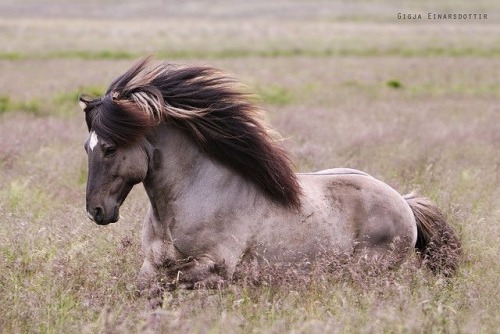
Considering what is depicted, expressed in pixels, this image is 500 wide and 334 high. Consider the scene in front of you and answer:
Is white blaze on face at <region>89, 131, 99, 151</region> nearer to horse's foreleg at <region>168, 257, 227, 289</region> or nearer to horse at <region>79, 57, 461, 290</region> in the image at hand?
horse at <region>79, 57, 461, 290</region>

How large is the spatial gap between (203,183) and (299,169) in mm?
4120

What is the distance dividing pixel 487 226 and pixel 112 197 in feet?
11.0

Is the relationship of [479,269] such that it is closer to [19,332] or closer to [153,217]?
[153,217]

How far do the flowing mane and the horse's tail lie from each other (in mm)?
1220

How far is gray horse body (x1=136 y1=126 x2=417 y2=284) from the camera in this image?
5.83 meters

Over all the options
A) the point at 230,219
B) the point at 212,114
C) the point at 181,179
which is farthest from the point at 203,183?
the point at 212,114

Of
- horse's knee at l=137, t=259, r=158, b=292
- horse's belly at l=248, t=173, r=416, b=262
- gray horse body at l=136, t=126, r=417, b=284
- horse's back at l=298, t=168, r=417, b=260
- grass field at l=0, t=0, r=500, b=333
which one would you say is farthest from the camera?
horse's back at l=298, t=168, r=417, b=260

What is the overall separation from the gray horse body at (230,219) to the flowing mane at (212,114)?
0.09 m

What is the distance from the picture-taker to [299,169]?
10.0m

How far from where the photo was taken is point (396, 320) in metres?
4.55

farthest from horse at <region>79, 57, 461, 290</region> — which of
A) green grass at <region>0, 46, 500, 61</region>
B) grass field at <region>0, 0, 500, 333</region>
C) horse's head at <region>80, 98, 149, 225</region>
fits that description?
green grass at <region>0, 46, 500, 61</region>

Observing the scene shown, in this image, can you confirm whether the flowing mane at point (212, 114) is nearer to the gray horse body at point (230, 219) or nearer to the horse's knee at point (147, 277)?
the gray horse body at point (230, 219)

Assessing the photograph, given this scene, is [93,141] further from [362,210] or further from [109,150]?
[362,210]

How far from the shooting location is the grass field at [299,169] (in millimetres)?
5074
